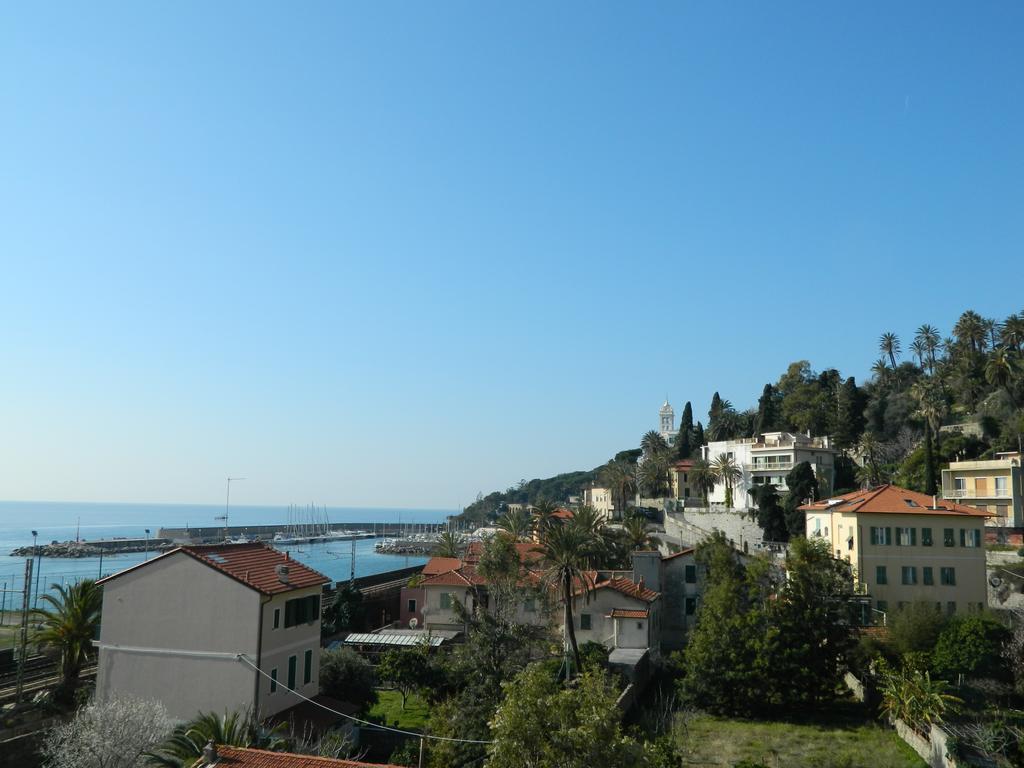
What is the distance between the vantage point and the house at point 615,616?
4838cm

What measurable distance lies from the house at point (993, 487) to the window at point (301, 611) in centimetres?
5149

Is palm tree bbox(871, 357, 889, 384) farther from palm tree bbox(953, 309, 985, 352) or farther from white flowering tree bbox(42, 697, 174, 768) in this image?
white flowering tree bbox(42, 697, 174, 768)

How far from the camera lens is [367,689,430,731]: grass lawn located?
A: 127 ft

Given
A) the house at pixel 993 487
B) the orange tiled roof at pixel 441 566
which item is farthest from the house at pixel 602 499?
the orange tiled roof at pixel 441 566

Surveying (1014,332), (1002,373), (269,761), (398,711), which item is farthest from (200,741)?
(1014,332)

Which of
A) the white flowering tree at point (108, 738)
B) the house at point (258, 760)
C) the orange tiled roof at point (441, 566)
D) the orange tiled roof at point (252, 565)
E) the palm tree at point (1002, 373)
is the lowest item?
the white flowering tree at point (108, 738)

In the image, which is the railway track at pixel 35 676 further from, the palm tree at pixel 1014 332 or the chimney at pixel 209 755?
the palm tree at pixel 1014 332

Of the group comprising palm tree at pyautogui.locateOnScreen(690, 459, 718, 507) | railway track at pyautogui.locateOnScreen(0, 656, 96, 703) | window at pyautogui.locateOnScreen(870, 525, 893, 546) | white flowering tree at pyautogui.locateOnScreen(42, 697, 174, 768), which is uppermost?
palm tree at pyautogui.locateOnScreen(690, 459, 718, 507)

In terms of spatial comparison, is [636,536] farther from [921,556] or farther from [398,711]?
[398,711]

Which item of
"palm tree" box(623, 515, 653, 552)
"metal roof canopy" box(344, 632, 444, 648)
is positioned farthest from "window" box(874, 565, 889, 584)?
"metal roof canopy" box(344, 632, 444, 648)

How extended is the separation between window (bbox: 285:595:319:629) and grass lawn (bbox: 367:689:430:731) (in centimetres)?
554

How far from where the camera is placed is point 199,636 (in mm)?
32406

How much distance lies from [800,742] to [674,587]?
699 inches

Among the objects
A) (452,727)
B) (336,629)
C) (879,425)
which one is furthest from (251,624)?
(879,425)
